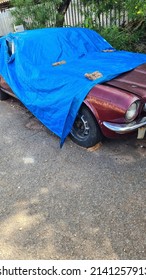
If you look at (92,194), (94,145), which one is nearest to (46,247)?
(92,194)

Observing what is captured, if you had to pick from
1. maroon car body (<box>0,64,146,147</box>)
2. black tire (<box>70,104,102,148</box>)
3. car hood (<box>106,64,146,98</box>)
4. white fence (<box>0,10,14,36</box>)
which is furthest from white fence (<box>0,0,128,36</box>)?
black tire (<box>70,104,102,148</box>)

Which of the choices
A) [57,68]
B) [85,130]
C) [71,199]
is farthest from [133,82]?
[71,199]

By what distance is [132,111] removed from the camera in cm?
299

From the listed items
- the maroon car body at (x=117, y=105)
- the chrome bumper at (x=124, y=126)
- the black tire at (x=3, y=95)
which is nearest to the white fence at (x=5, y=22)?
the black tire at (x=3, y=95)

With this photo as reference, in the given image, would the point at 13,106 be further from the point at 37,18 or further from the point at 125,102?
the point at 37,18

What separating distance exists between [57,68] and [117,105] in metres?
1.32

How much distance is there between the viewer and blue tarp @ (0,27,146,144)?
11.0 feet

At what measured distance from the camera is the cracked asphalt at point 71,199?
2.26 metres

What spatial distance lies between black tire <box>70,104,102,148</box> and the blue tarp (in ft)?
0.50

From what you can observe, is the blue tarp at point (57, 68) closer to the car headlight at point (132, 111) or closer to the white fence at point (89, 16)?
the car headlight at point (132, 111)

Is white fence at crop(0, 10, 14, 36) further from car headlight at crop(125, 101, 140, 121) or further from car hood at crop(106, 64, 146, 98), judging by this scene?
car headlight at crop(125, 101, 140, 121)

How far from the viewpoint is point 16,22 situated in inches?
333

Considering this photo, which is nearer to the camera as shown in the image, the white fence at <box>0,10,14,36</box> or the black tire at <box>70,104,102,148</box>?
the black tire at <box>70,104,102,148</box>

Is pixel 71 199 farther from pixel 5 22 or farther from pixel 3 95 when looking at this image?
pixel 5 22
